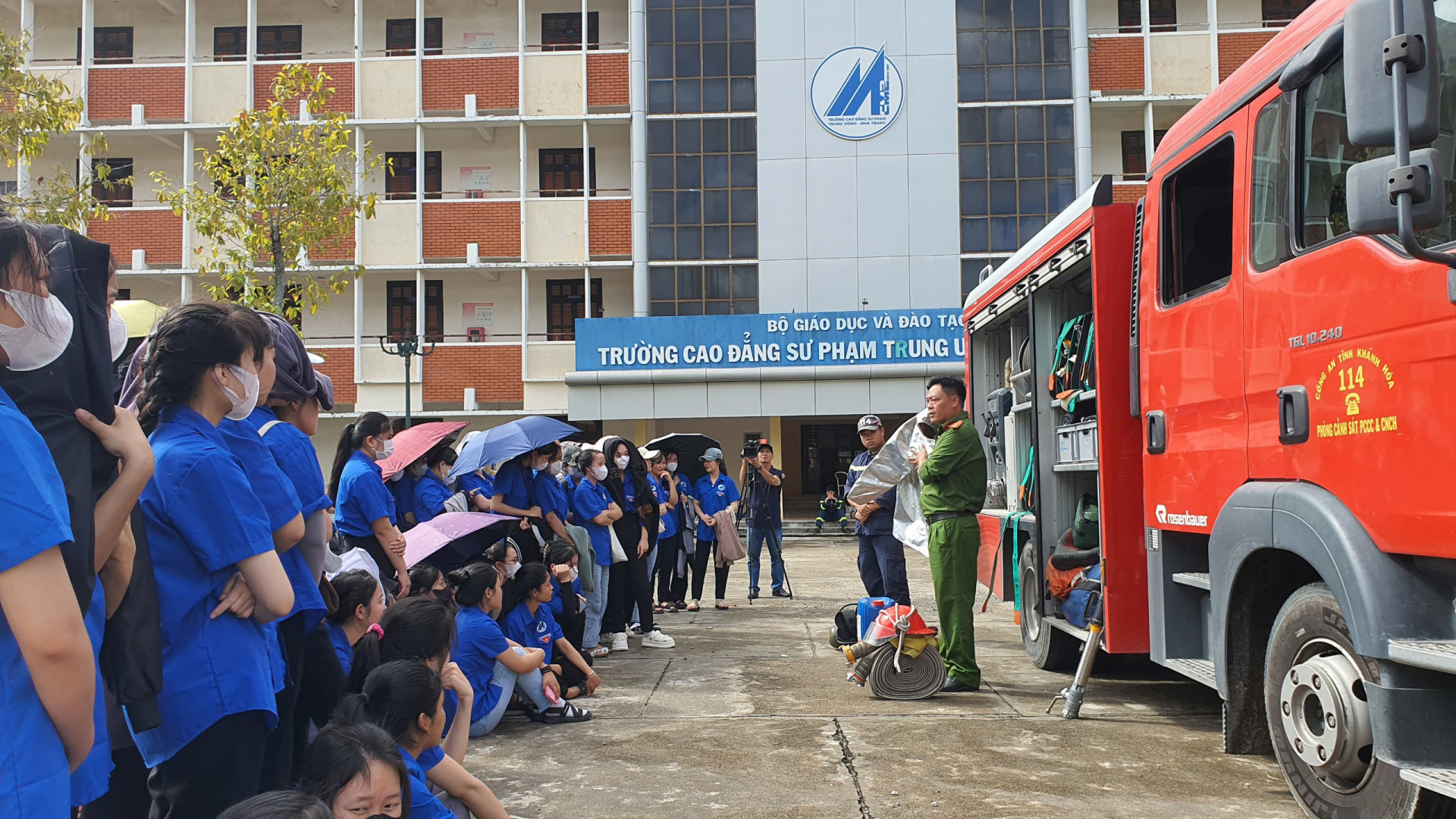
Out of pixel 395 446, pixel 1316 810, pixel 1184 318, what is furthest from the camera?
pixel 395 446

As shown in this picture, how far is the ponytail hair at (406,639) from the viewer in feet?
13.4

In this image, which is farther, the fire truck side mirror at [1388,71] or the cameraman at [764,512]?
the cameraman at [764,512]

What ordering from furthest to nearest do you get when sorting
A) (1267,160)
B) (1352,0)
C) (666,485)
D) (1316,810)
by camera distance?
(666,485), (1267,160), (1316,810), (1352,0)

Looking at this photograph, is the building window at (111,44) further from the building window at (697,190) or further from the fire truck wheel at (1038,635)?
the fire truck wheel at (1038,635)

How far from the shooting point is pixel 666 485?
11.8 metres

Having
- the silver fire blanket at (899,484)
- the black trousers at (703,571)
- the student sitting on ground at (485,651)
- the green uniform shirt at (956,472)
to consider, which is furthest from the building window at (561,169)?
the student sitting on ground at (485,651)

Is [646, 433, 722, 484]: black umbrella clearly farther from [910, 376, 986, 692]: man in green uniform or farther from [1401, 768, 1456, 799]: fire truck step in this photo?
[1401, 768, 1456, 799]: fire truck step

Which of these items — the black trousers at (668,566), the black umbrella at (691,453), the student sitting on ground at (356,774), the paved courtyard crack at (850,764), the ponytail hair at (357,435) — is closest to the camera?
the student sitting on ground at (356,774)

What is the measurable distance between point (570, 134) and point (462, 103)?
8.75 feet

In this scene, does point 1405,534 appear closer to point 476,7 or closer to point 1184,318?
point 1184,318

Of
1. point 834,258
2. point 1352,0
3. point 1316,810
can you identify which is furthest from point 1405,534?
point 834,258

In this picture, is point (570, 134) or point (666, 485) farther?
point (570, 134)

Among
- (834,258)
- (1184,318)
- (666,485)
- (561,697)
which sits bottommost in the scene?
(561,697)

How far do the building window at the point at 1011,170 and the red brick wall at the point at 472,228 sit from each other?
10424mm
